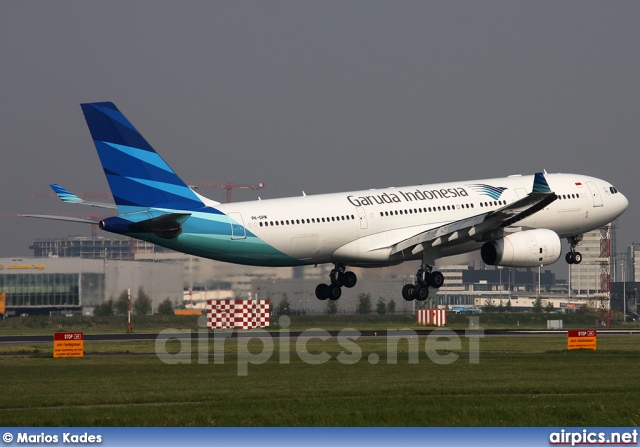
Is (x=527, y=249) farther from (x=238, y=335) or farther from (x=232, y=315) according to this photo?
(x=232, y=315)

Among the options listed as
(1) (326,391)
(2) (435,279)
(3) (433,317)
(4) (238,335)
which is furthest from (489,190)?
(1) (326,391)

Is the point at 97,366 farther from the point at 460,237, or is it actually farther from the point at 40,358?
the point at 460,237

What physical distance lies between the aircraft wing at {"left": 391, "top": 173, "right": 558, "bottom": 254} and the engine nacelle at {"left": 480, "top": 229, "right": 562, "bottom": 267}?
36.3 inches

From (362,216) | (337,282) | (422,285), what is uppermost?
(362,216)

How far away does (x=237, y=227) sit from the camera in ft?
170

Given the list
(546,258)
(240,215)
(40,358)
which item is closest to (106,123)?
(240,215)

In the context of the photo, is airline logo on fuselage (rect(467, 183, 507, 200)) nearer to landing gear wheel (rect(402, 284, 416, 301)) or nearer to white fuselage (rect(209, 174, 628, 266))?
white fuselage (rect(209, 174, 628, 266))

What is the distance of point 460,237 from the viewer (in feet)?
187

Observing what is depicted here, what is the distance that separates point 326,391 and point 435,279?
25.7 metres

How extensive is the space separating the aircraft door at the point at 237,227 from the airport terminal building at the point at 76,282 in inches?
1058

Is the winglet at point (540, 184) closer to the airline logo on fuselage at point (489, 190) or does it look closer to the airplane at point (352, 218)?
the airplane at point (352, 218)

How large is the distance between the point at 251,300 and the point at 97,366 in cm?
3232

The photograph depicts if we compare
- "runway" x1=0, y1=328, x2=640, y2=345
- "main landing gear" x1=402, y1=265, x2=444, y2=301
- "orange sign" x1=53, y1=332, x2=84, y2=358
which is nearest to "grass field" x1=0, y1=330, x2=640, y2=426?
"orange sign" x1=53, y1=332, x2=84, y2=358

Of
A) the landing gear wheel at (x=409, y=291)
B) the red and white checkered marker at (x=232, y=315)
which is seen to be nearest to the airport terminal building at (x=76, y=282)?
the red and white checkered marker at (x=232, y=315)
